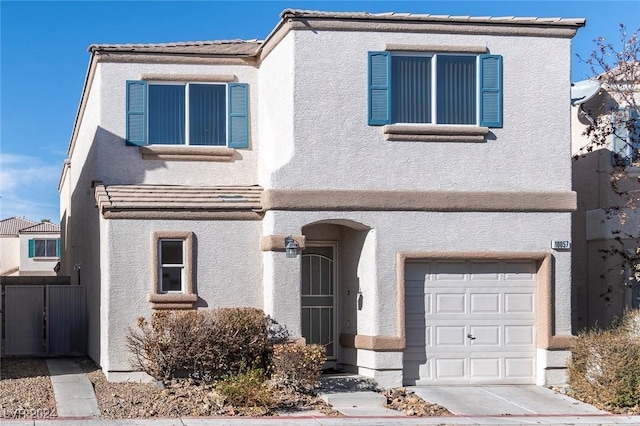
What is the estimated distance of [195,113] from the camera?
1936cm

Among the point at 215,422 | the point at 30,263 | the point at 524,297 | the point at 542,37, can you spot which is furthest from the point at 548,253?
the point at 30,263

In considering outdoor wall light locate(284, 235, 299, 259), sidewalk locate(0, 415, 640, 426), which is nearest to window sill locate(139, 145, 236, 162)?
outdoor wall light locate(284, 235, 299, 259)

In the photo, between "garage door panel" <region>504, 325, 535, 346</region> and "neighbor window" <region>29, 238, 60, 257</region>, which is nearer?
"garage door panel" <region>504, 325, 535, 346</region>

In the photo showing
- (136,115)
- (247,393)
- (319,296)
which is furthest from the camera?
(136,115)

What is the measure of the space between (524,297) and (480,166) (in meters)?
2.48

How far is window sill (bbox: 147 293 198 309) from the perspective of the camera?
56.5ft

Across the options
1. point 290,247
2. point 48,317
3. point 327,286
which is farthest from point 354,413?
point 48,317

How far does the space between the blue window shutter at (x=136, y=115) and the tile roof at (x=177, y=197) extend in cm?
114

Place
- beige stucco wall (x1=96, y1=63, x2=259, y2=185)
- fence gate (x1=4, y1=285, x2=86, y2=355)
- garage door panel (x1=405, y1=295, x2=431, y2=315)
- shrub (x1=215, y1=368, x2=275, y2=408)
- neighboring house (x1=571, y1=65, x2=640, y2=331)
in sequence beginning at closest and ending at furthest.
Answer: shrub (x1=215, y1=368, x2=275, y2=408) → garage door panel (x1=405, y1=295, x2=431, y2=315) → beige stucco wall (x1=96, y1=63, x2=259, y2=185) → neighboring house (x1=571, y1=65, x2=640, y2=331) → fence gate (x1=4, y1=285, x2=86, y2=355)

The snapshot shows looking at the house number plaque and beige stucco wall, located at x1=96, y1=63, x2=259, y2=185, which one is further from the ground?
beige stucco wall, located at x1=96, y1=63, x2=259, y2=185

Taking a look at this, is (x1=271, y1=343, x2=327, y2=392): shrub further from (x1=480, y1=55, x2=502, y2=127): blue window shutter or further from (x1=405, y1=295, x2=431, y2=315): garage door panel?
(x1=480, y1=55, x2=502, y2=127): blue window shutter

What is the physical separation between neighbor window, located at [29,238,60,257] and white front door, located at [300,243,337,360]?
3534 cm

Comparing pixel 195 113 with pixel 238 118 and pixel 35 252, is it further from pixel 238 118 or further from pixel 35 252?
pixel 35 252

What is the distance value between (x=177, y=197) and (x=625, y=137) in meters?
9.55
